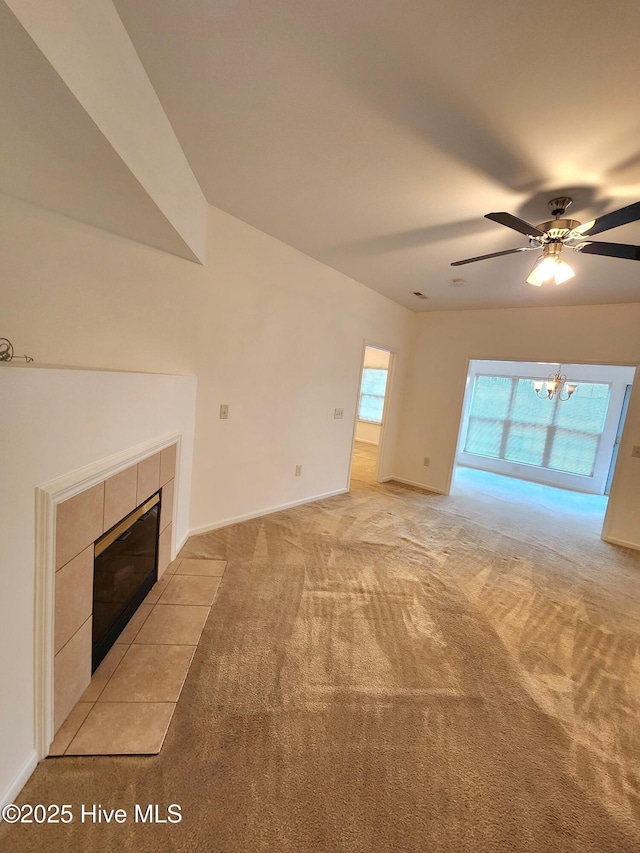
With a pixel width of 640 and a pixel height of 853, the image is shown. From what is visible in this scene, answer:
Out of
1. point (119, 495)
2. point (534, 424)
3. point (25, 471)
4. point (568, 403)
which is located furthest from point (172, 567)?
point (568, 403)

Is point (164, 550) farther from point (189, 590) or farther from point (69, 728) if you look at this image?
point (69, 728)

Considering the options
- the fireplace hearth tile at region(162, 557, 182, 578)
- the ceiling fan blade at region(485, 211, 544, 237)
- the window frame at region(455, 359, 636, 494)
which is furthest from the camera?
the window frame at region(455, 359, 636, 494)

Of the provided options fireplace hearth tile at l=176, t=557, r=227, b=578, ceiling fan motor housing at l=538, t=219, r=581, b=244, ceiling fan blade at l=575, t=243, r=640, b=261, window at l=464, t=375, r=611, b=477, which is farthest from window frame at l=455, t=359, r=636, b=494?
fireplace hearth tile at l=176, t=557, r=227, b=578

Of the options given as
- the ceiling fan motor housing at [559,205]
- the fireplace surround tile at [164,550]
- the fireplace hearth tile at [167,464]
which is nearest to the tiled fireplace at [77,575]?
the fireplace hearth tile at [167,464]

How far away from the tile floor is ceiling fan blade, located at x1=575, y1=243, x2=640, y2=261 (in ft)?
10.5

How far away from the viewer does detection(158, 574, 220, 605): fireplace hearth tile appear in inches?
83.5

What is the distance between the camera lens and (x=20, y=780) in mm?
1111

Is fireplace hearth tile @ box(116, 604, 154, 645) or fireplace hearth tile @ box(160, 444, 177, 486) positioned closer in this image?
fireplace hearth tile @ box(116, 604, 154, 645)

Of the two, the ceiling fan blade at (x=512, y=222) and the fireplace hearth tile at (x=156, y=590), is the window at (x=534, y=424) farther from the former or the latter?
the fireplace hearth tile at (x=156, y=590)

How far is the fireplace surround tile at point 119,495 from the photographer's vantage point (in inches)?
60.4

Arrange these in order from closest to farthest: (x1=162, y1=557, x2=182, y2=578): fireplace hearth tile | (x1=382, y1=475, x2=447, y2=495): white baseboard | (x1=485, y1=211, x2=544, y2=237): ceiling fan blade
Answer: (x1=485, y1=211, x2=544, y2=237): ceiling fan blade, (x1=162, y1=557, x2=182, y2=578): fireplace hearth tile, (x1=382, y1=475, x2=447, y2=495): white baseboard

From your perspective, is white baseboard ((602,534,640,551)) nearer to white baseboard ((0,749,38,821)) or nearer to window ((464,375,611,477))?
window ((464,375,611,477))

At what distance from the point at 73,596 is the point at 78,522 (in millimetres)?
302

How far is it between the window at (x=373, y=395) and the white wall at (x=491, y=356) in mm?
2854
